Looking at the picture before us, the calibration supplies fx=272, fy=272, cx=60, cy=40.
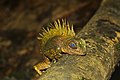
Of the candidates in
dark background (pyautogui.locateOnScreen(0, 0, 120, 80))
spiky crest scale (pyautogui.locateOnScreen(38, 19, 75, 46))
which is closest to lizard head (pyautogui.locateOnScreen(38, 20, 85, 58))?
spiky crest scale (pyautogui.locateOnScreen(38, 19, 75, 46))

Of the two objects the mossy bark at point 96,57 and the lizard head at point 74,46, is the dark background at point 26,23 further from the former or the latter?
the lizard head at point 74,46

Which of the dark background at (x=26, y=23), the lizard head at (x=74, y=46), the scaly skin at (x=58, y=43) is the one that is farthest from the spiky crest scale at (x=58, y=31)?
the dark background at (x=26, y=23)

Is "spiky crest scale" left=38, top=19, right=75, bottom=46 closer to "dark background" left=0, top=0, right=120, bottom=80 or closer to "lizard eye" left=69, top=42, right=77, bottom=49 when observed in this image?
"lizard eye" left=69, top=42, right=77, bottom=49

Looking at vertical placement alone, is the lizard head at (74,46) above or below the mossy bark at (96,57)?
above

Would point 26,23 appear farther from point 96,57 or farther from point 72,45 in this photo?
point 96,57

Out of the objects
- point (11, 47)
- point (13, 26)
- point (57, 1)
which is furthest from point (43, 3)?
point (11, 47)

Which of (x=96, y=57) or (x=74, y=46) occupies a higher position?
(x=74, y=46)

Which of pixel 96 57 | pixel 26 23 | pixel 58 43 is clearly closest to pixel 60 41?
pixel 58 43
